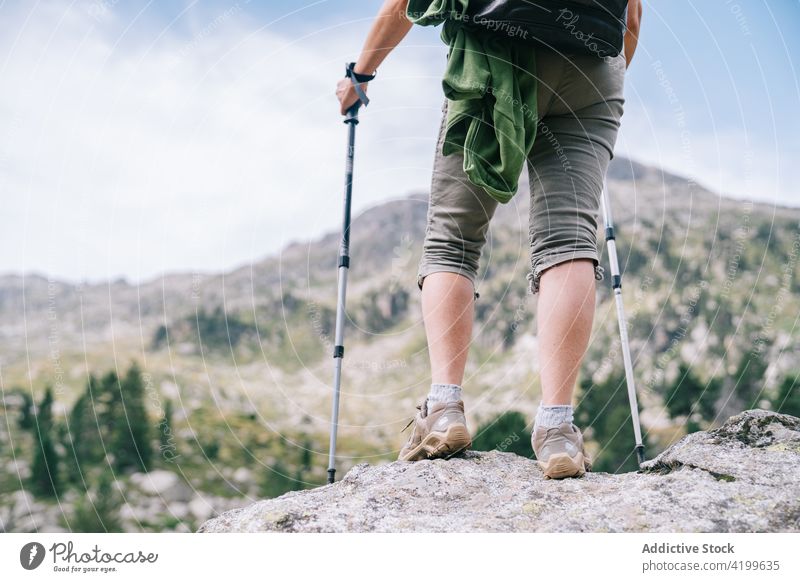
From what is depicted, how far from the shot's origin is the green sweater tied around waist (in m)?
2.62

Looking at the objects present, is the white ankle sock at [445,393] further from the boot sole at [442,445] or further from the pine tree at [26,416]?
the pine tree at [26,416]

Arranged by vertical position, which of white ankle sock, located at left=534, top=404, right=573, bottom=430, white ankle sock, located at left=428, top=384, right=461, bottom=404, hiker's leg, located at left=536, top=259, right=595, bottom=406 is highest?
hiker's leg, located at left=536, top=259, right=595, bottom=406

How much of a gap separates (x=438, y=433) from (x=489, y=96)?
1.39m

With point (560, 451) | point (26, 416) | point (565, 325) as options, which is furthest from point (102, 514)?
point (565, 325)

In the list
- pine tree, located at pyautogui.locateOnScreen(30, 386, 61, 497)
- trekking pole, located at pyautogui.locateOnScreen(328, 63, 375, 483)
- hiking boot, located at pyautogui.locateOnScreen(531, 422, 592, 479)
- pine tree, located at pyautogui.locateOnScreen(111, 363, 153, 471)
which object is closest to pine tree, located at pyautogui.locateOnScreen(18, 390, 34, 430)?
pine tree, located at pyautogui.locateOnScreen(30, 386, 61, 497)

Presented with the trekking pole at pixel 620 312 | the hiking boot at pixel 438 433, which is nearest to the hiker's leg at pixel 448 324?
the hiking boot at pixel 438 433

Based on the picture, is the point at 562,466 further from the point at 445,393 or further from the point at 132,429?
the point at 132,429

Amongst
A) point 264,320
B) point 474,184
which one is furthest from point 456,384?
point 264,320

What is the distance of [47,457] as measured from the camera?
5597cm

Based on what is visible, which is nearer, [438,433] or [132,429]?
[438,433]

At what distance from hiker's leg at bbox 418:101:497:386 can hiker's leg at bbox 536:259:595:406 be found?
352 mm

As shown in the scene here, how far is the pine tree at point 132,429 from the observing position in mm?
60881

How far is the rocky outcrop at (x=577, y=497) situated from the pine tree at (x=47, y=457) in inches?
2436

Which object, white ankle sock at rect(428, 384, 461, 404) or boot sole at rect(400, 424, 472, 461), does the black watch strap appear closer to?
white ankle sock at rect(428, 384, 461, 404)
